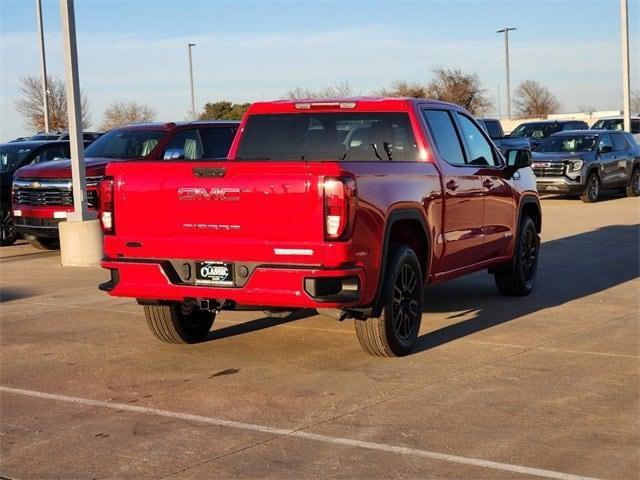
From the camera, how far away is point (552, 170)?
24547mm

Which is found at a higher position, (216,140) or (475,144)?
(216,140)

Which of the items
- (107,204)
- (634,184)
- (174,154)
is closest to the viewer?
(107,204)

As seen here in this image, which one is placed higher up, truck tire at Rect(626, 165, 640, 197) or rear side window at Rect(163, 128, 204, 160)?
rear side window at Rect(163, 128, 204, 160)

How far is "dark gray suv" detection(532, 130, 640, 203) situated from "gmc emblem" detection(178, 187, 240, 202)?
1828 cm

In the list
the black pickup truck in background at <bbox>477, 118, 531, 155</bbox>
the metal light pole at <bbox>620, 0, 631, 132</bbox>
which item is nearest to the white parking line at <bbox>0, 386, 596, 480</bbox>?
the black pickup truck in background at <bbox>477, 118, 531, 155</bbox>

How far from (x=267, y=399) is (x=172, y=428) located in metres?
0.82

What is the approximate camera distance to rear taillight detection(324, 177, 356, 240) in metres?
6.77

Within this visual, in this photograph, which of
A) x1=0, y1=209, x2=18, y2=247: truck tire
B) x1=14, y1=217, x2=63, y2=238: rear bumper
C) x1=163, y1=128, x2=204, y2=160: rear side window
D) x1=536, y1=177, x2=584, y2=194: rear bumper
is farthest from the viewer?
x1=536, y1=177, x2=584, y2=194: rear bumper

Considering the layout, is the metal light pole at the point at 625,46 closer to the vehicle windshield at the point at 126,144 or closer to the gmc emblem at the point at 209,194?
the vehicle windshield at the point at 126,144

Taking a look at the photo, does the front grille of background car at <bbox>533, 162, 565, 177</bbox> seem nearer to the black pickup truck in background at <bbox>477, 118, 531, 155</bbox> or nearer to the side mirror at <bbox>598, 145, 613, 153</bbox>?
the side mirror at <bbox>598, 145, 613, 153</bbox>

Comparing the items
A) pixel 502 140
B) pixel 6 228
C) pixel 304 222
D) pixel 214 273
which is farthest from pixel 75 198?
pixel 502 140

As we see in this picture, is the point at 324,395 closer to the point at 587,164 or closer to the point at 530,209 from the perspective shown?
the point at 530,209

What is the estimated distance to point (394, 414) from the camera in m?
6.27

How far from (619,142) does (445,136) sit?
18074 millimetres
